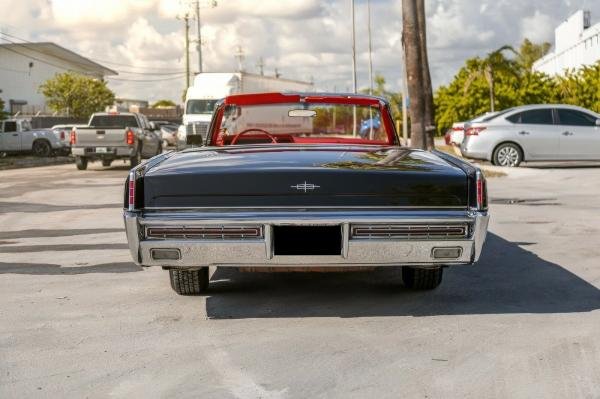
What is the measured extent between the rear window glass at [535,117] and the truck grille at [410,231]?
1636 centimetres

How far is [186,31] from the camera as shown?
74000mm

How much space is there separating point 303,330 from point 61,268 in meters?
3.35

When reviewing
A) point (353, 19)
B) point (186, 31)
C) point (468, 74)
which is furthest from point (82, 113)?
point (468, 74)

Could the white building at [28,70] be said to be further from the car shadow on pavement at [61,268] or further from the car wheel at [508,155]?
the car shadow on pavement at [61,268]

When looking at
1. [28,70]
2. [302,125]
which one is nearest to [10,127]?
[302,125]

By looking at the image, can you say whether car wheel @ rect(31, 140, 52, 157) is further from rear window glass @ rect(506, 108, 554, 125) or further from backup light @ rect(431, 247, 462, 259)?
backup light @ rect(431, 247, 462, 259)

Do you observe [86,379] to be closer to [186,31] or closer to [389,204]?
[389,204]

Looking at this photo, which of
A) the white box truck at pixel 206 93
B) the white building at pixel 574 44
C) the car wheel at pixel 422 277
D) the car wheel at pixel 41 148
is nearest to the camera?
the car wheel at pixel 422 277

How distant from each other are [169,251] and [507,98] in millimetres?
38847

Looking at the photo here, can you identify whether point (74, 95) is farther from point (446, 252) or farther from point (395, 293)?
point (446, 252)

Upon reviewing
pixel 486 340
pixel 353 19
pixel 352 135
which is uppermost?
pixel 353 19

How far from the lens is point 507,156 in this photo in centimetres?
2172

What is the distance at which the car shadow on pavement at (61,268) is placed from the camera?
7969 mm

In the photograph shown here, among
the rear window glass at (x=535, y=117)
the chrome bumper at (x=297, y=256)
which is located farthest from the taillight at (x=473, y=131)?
the chrome bumper at (x=297, y=256)
